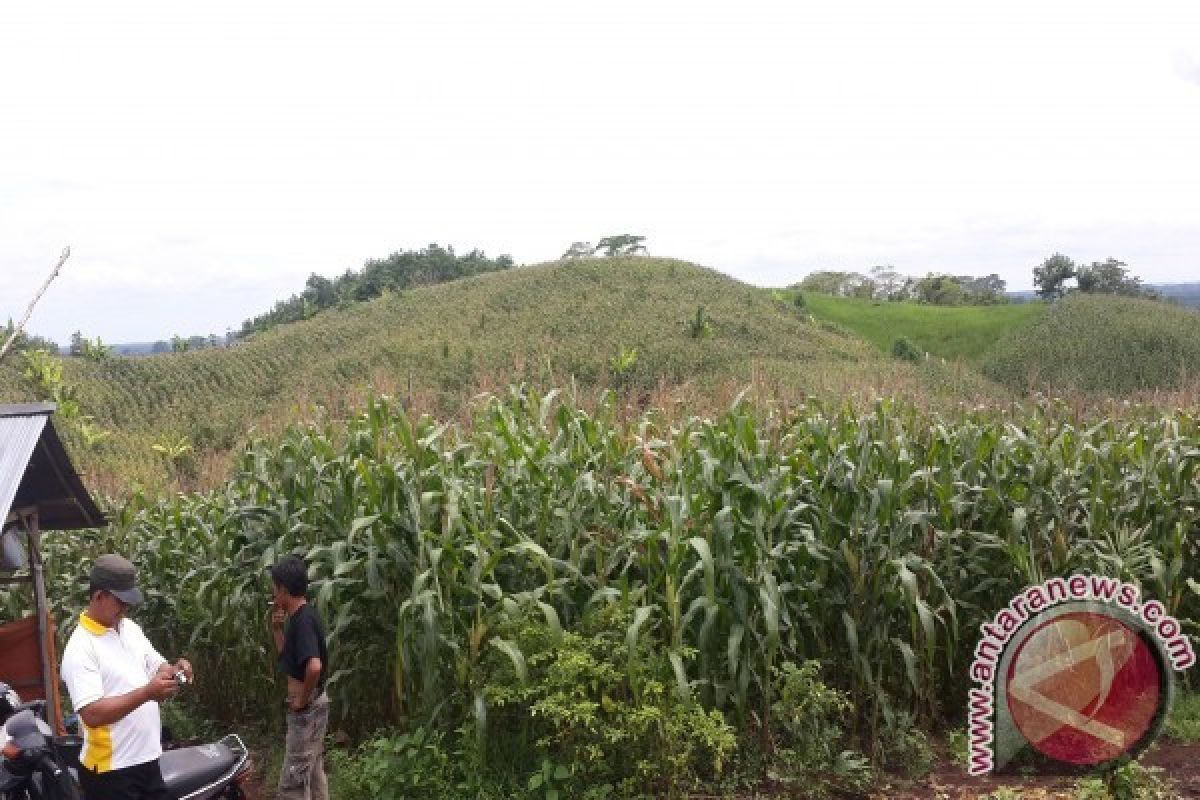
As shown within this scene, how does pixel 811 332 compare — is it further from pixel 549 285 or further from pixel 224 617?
pixel 224 617

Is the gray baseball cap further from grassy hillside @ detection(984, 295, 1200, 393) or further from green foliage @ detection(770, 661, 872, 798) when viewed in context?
grassy hillside @ detection(984, 295, 1200, 393)

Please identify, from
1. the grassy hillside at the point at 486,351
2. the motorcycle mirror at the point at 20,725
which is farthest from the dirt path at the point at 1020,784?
the grassy hillside at the point at 486,351

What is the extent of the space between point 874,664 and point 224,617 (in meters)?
3.58

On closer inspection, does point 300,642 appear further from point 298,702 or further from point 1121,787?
point 1121,787

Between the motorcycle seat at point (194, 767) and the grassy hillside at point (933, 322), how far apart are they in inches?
1659

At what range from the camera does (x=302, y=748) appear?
4.38 m

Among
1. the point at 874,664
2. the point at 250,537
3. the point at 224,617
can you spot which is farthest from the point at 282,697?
the point at 874,664

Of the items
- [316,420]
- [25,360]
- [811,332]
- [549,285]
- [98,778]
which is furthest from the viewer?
[549,285]

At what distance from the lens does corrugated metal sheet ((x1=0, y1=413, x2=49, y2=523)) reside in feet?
13.9

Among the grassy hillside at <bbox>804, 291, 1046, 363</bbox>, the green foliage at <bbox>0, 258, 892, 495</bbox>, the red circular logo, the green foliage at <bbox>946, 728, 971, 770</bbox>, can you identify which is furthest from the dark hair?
the grassy hillside at <bbox>804, 291, 1046, 363</bbox>

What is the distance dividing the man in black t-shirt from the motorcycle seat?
0.26 meters

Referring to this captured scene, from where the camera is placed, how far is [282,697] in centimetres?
585

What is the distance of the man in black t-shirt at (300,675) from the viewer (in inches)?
169

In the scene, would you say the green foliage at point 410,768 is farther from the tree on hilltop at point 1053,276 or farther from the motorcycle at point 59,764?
the tree on hilltop at point 1053,276
